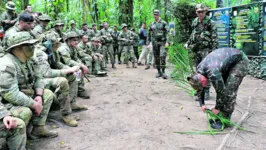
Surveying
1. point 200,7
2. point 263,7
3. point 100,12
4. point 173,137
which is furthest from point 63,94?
point 100,12

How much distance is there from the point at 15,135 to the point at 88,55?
17.3 ft

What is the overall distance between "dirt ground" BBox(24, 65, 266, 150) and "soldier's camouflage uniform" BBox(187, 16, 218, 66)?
105 centimetres

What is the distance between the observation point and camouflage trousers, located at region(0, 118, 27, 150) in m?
2.75

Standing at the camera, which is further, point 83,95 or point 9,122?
point 83,95

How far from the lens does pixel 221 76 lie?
145 inches

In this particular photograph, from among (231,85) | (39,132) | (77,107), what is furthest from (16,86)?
(231,85)

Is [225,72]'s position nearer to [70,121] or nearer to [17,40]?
[70,121]

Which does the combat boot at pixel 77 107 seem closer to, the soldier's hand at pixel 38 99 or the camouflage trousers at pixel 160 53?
the soldier's hand at pixel 38 99

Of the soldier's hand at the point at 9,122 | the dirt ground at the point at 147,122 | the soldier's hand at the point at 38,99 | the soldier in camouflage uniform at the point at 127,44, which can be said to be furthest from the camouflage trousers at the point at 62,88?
the soldier in camouflage uniform at the point at 127,44


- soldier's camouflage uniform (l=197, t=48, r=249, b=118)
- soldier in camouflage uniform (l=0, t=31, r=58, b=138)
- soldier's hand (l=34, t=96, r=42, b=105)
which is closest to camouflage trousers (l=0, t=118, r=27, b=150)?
soldier in camouflage uniform (l=0, t=31, r=58, b=138)

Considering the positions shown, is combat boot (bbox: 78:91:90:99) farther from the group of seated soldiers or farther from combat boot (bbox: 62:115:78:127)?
combat boot (bbox: 62:115:78:127)

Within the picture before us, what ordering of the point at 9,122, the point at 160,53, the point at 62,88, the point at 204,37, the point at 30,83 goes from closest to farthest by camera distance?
the point at 9,122 < the point at 30,83 < the point at 62,88 < the point at 204,37 < the point at 160,53

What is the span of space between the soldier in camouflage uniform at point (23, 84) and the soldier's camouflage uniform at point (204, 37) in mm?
3344

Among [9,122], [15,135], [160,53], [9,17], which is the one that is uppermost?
[9,17]
